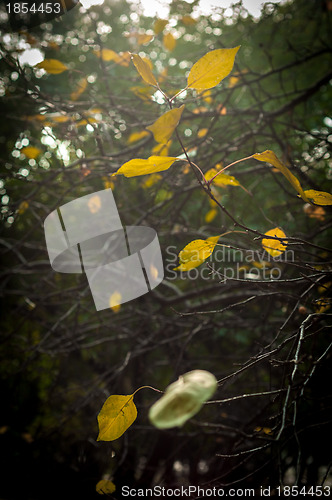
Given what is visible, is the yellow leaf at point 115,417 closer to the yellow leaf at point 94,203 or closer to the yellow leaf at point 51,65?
the yellow leaf at point 51,65

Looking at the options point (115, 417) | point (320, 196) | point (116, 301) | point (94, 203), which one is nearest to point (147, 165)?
point (320, 196)

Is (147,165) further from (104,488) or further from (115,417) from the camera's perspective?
(104,488)

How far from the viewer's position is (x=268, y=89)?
7.77 feet

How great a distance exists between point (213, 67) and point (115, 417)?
64cm

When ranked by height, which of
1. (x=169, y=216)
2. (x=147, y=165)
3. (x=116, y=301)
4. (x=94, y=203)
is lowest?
(x=116, y=301)

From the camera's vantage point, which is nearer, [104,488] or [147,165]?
[147,165]

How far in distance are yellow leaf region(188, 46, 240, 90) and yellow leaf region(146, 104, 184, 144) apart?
0.07 m

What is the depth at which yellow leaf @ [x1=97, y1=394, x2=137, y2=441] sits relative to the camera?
0.54 metres

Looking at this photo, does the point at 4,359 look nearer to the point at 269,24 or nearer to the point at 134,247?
the point at 134,247

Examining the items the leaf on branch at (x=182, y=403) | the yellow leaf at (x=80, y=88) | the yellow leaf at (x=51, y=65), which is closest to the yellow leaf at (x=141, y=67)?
the leaf on branch at (x=182, y=403)

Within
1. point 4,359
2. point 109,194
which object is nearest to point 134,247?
point 109,194

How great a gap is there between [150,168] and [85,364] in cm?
252

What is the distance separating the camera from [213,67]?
52 centimetres

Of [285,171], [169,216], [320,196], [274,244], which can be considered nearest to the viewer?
[285,171]
